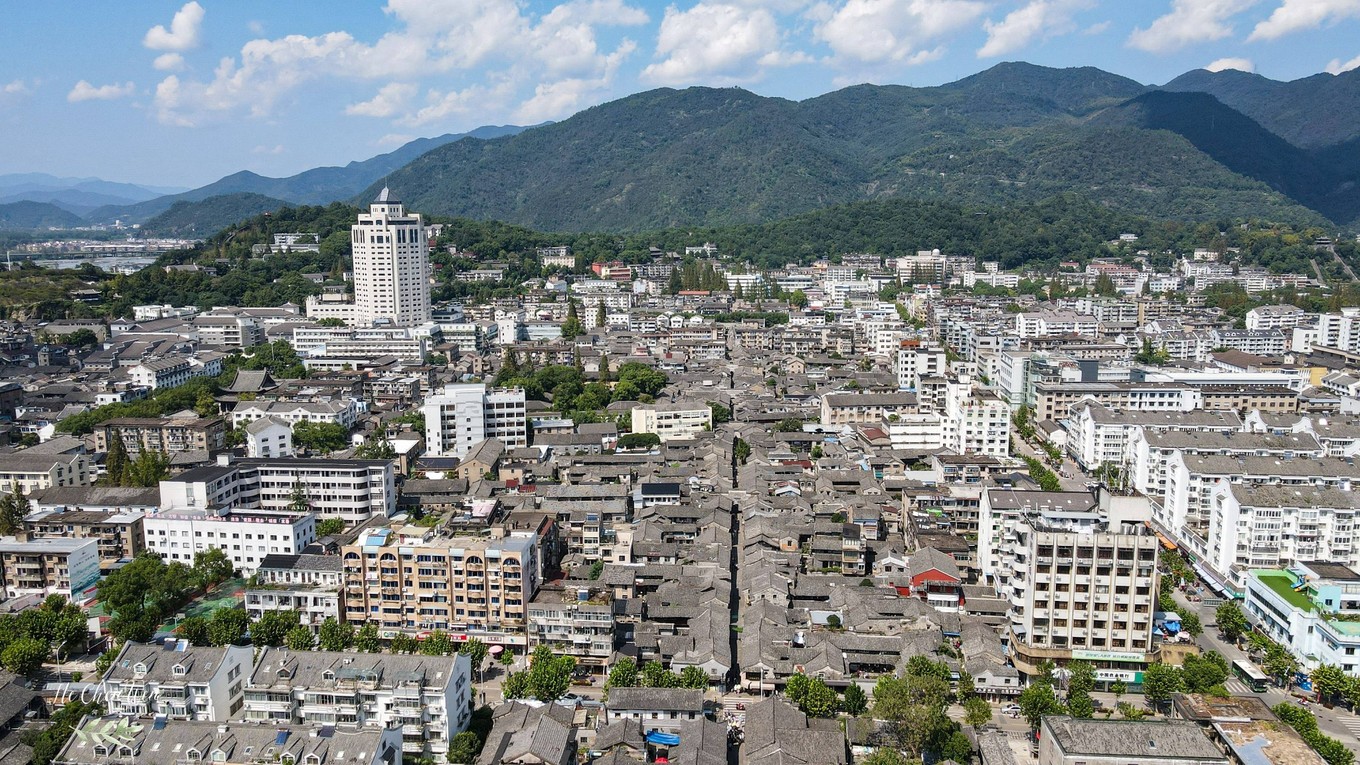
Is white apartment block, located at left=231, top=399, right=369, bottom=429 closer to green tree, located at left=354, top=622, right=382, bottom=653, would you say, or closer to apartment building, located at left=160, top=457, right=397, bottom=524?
apartment building, located at left=160, top=457, right=397, bottom=524

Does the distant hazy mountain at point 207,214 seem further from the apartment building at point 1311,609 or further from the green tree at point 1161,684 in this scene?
the green tree at point 1161,684

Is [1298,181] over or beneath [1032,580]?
over

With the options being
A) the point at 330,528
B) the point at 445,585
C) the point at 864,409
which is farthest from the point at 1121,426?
the point at 330,528

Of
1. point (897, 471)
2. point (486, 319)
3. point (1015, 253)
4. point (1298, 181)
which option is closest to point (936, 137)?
point (1298, 181)

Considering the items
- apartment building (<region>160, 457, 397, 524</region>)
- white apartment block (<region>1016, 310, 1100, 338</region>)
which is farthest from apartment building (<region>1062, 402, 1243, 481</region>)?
apartment building (<region>160, 457, 397, 524</region>)

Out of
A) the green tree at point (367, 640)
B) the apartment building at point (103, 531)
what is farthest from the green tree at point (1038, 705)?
the apartment building at point (103, 531)

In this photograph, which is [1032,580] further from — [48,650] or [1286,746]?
[48,650]

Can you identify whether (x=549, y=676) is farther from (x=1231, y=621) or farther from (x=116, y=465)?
(x=116, y=465)
